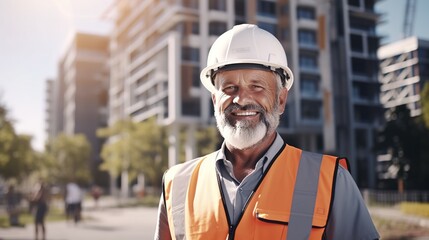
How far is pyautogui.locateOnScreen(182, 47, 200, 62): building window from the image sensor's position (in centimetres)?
3319

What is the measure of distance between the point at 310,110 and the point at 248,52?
33054 mm

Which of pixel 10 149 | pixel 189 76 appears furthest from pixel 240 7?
pixel 10 149

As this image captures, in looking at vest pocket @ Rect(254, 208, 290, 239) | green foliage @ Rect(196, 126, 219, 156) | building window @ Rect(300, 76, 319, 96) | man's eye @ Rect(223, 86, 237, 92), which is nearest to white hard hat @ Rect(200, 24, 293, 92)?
man's eye @ Rect(223, 86, 237, 92)

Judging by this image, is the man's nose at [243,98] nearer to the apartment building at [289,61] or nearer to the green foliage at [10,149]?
the apartment building at [289,61]

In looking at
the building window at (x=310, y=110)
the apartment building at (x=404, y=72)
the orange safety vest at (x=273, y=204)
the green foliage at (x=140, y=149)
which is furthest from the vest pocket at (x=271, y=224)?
the building window at (x=310, y=110)

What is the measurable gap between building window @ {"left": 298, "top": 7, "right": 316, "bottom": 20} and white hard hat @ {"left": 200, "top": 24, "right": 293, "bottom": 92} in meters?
24.9

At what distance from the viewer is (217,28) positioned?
29344mm

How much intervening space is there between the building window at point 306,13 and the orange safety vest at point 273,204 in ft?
82.8

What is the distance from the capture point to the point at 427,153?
13078 millimetres

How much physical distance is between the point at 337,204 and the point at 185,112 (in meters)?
31.1

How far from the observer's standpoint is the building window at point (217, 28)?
28.9 m

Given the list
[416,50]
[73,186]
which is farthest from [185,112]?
[416,50]

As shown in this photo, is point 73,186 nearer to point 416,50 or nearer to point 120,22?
point 416,50

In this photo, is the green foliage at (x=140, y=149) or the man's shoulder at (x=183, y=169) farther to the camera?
the green foliage at (x=140, y=149)
